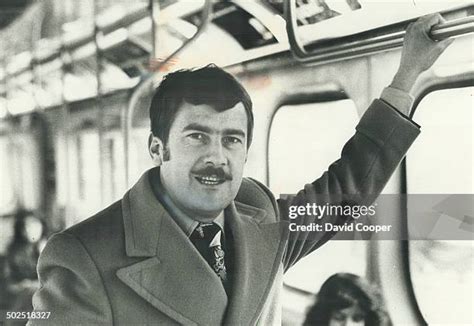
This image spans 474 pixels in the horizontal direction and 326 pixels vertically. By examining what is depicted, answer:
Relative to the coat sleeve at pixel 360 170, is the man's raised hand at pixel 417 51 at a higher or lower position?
higher

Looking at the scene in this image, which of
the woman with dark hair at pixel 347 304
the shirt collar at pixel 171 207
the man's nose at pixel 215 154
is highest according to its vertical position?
the man's nose at pixel 215 154

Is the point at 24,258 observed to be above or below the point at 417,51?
below

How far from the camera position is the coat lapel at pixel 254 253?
2125 millimetres

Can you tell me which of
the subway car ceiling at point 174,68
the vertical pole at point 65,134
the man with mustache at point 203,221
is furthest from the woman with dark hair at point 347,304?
the vertical pole at point 65,134

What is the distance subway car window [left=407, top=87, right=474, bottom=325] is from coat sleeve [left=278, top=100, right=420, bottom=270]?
2.6 inches

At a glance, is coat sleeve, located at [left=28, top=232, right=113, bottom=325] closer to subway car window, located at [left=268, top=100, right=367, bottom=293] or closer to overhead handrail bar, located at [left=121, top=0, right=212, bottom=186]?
overhead handrail bar, located at [left=121, top=0, right=212, bottom=186]

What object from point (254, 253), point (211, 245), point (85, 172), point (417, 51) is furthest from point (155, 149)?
point (417, 51)

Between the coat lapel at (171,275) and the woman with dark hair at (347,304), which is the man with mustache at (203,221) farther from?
the woman with dark hair at (347,304)

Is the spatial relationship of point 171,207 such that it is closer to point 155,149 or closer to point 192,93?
point 155,149

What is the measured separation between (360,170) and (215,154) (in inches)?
19.2

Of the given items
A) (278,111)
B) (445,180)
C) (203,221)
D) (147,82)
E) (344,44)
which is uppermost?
(344,44)

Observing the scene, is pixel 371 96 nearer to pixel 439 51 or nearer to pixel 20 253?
pixel 439 51

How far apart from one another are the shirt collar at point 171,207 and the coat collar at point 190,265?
0.05 feet

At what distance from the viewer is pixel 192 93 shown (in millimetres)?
2123
